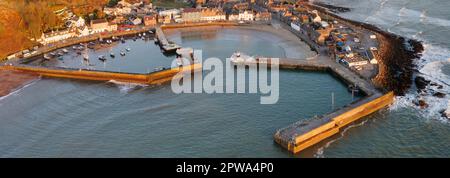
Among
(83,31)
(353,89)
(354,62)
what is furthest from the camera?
(83,31)

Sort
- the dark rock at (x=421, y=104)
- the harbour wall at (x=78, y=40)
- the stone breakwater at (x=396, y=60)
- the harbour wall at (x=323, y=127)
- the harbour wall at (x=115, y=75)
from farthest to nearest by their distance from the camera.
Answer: the harbour wall at (x=78, y=40) → the harbour wall at (x=115, y=75) → the stone breakwater at (x=396, y=60) → the dark rock at (x=421, y=104) → the harbour wall at (x=323, y=127)

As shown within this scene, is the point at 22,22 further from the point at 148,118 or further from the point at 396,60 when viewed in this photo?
the point at 396,60

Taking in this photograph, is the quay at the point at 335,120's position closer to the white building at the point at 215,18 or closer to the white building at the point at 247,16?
the white building at the point at 247,16

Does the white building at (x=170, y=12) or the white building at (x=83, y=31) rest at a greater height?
the white building at (x=170, y=12)

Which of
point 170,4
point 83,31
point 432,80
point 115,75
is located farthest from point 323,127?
point 170,4

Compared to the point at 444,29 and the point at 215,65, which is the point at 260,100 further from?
the point at 444,29

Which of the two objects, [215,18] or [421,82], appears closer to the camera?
[421,82]

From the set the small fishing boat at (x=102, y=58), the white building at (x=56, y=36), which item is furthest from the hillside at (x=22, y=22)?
the small fishing boat at (x=102, y=58)
